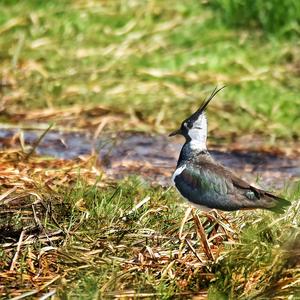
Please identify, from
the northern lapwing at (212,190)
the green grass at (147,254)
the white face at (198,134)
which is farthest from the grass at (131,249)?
the white face at (198,134)

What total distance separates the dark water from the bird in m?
1.60

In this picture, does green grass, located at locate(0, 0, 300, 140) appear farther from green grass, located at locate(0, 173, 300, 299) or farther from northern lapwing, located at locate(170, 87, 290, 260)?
northern lapwing, located at locate(170, 87, 290, 260)

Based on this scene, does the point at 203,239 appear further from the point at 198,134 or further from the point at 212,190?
the point at 198,134

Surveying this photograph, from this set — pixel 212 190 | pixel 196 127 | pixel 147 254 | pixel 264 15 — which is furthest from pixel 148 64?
pixel 147 254

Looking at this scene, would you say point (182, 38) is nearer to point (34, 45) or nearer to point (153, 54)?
point (153, 54)

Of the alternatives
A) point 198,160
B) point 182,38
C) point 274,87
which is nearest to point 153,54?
point 182,38

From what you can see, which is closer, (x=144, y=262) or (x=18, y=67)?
(x=144, y=262)

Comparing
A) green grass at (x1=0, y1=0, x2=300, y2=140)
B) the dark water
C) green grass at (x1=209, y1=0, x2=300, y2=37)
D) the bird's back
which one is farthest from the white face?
green grass at (x1=209, y1=0, x2=300, y2=37)

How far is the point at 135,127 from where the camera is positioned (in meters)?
8.67

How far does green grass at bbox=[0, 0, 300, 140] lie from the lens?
8922mm

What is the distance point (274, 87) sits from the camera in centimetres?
931

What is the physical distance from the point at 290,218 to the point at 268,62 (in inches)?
160

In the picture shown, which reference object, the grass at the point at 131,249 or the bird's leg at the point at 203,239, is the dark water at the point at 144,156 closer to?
the grass at the point at 131,249

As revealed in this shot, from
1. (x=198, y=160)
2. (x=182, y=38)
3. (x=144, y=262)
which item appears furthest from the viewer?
(x=182, y=38)
